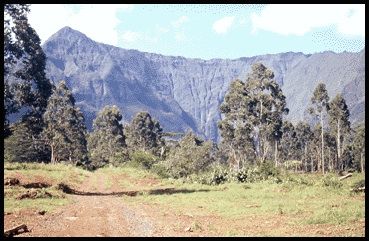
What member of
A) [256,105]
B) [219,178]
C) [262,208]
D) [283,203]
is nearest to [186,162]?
[256,105]

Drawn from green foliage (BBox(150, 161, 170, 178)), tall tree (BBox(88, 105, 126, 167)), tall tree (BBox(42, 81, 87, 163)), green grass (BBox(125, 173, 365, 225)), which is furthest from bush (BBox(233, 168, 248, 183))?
tall tree (BBox(88, 105, 126, 167))

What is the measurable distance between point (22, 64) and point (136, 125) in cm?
6427

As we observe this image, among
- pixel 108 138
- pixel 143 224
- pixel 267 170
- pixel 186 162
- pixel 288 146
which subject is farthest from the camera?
pixel 288 146

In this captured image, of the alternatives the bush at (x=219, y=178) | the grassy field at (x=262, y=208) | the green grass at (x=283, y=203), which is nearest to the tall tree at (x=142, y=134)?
the bush at (x=219, y=178)

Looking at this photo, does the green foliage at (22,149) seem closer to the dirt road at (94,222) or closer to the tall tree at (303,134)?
the dirt road at (94,222)

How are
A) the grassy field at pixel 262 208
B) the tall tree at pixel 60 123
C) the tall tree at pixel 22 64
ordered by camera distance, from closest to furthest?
the grassy field at pixel 262 208 < the tall tree at pixel 22 64 < the tall tree at pixel 60 123

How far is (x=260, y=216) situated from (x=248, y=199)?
5531 millimetres

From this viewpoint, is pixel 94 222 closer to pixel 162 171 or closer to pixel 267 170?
pixel 267 170

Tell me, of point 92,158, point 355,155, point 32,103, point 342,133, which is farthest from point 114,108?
point 32,103

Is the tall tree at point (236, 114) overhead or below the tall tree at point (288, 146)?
overhead

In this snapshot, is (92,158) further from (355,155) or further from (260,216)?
(260,216)

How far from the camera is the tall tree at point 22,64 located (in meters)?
21.8

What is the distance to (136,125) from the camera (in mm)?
87500

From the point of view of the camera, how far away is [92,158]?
265ft
